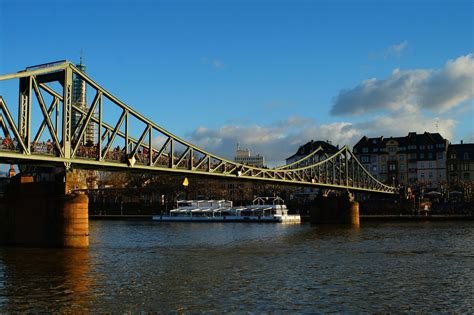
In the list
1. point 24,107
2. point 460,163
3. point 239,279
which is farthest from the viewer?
point 460,163

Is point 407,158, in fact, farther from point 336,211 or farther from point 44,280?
point 44,280

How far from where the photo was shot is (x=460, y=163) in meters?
177

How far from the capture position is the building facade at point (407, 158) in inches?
7120

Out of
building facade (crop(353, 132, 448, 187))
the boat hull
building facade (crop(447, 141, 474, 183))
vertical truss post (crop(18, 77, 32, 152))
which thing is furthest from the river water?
building facade (crop(353, 132, 448, 187))

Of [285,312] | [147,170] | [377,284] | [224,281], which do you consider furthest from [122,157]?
[285,312]

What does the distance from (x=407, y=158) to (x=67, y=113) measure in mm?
144634

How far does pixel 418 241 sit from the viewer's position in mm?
70000

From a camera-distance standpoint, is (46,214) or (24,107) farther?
(24,107)

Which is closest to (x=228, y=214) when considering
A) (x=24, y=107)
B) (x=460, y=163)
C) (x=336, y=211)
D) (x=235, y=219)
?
(x=235, y=219)

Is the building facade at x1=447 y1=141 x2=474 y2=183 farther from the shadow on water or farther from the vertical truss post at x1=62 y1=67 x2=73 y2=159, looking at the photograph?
the shadow on water

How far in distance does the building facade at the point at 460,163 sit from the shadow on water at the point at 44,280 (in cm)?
14583

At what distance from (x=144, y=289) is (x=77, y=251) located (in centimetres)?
2071

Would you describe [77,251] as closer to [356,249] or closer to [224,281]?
[224,281]

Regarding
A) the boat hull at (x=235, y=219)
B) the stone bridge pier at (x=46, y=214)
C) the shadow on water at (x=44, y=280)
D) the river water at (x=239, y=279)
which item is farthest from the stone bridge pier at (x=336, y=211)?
the shadow on water at (x=44, y=280)
